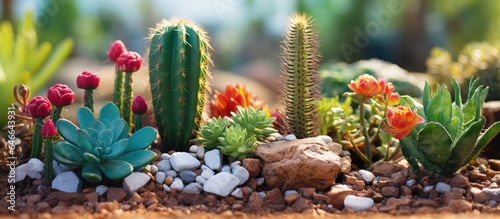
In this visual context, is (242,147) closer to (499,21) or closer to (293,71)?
(293,71)

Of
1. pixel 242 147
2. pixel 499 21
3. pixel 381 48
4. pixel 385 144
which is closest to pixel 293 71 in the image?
pixel 242 147

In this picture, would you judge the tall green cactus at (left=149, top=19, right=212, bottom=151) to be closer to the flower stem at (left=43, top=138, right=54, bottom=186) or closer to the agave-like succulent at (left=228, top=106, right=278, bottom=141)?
the agave-like succulent at (left=228, top=106, right=278, bottom=141)

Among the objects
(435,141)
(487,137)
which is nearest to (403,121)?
(435,141)

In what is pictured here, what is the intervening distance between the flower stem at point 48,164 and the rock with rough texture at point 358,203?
55.2 inches

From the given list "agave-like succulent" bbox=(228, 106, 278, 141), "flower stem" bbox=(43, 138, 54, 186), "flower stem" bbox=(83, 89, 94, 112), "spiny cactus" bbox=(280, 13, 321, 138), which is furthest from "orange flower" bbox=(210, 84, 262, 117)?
"flower stem" bbox=(43, 138, 54, 186)

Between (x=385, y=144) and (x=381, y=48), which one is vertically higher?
(x=381, y=48)

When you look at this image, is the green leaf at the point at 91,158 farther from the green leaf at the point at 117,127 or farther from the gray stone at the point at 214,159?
the gray stone at the point at 214,159

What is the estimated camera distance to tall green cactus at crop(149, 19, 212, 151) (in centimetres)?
330

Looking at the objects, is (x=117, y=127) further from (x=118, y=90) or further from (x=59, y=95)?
(x=118, y=90)

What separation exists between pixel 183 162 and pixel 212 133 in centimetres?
21

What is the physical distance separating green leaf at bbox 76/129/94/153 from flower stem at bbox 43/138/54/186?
0.16m

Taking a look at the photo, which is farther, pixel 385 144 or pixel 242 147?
pixel 385 144

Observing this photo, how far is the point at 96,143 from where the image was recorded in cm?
290

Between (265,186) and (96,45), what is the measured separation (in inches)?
492
